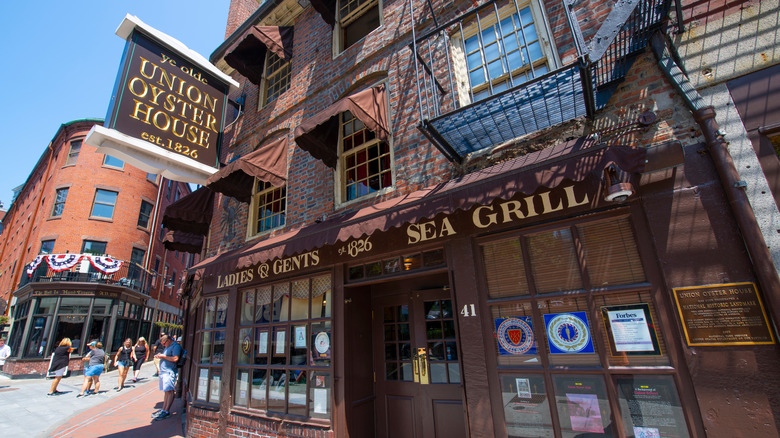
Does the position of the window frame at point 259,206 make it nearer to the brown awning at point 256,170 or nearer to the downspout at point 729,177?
the brown awning at point 256,170

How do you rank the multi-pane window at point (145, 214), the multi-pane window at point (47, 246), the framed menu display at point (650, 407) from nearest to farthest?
the framed menu display at point (650, 407), the multi-pane window at point (47, 246), the multi-pane window at point (145, 214)

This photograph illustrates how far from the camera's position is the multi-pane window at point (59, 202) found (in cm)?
2075

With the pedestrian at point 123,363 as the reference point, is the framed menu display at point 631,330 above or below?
above

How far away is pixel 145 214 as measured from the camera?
23469mm

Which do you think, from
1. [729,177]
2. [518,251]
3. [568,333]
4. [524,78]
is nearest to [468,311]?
[518,251]

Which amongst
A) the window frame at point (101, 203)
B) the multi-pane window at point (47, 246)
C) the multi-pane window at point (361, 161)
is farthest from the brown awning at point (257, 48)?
the multi-pane window at point (47, 246)

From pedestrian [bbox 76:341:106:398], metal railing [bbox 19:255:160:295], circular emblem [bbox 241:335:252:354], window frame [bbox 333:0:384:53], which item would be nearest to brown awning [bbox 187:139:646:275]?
circular emblem [bbox 241:335:252:354]

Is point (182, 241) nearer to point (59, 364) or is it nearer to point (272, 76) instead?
point (272, 76)

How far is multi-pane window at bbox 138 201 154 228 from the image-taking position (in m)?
22.9

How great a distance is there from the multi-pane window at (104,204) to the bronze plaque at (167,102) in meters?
19.2

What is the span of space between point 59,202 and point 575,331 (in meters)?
28.3

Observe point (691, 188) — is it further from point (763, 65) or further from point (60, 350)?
point (60, 350)

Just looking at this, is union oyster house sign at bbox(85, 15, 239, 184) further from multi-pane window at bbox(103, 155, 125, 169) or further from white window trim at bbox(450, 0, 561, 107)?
multi-pane window at bbox(103, 155, 125, 169)

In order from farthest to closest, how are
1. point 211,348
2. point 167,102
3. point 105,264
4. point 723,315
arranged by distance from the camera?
point 105,264 < point 211,348 < point 167,102 < point 723,315
